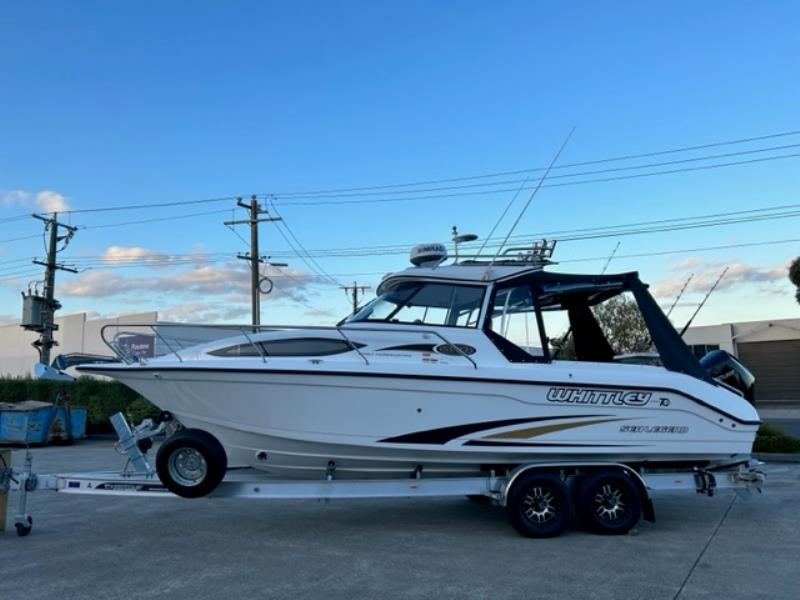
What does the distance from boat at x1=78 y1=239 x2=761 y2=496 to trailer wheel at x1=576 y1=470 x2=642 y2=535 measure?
223mm

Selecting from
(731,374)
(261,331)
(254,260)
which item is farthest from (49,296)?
(731,374)

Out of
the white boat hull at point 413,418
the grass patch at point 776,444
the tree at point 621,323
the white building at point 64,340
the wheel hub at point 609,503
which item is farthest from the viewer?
the white building at point 64,340

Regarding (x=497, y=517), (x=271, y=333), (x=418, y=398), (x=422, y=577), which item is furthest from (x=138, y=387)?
(x=497, y=517)

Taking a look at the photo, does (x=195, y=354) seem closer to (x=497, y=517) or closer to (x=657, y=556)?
(x=497, y=517)

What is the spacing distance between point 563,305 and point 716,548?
3.11m

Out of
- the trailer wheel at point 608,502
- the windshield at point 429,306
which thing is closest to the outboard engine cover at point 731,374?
Answer: the trailer wheel at point 608,502

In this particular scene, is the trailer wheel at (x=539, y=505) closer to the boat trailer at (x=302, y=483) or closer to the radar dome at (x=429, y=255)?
the boat trailer at (x=302, y=483)

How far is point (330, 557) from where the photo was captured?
5.46 meters

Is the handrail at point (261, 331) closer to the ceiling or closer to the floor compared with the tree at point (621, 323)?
closer to the floor

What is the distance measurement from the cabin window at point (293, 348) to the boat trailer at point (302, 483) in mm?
1031

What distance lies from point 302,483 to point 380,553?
95 cm

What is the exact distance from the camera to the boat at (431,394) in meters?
5.74

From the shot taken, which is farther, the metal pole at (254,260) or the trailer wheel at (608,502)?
the metal pole at (254,260)

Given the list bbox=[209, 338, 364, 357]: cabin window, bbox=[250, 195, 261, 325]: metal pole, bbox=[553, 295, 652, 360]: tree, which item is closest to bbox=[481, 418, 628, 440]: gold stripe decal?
bbox=[209, 338, 364, 357]: cabin window
